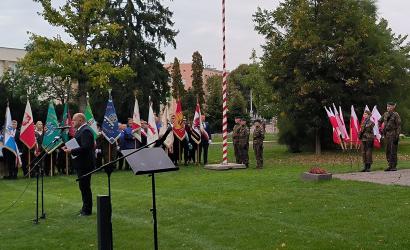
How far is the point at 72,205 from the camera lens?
13102mm

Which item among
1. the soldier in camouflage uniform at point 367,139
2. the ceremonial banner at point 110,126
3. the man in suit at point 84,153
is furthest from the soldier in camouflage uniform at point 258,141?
the man in suit at point 84,153

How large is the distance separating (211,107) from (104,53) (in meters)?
42.1

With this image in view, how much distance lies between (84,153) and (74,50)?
68.4 ft

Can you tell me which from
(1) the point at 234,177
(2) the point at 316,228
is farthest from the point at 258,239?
(1) the point at 234,177

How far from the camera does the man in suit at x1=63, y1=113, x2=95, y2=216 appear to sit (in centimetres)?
1124

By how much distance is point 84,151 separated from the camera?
11.3m

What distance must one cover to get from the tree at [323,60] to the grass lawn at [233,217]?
13201 millimetres

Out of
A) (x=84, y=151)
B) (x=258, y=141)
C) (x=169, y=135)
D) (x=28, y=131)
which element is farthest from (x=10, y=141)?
(x=84, y=151)

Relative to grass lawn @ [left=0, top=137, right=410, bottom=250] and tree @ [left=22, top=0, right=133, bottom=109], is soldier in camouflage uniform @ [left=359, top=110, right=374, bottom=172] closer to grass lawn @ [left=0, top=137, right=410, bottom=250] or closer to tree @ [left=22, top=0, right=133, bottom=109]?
grass lawn @ [left=0, top=137, right=410, bottom=250]

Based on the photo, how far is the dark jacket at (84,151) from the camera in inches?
441

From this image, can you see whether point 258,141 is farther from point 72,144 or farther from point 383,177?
point 72,144

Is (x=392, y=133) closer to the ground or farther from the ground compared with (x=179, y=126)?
closer to the ground

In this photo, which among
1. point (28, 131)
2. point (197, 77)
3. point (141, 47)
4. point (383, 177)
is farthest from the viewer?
point (197, 77)

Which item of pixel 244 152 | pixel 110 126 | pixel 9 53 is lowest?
pixel 244 152
